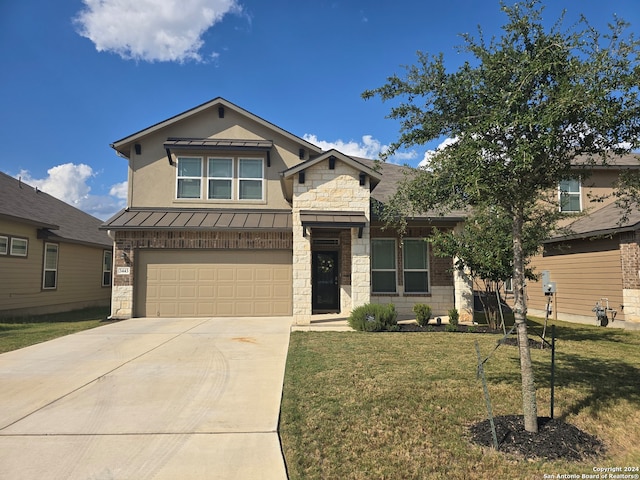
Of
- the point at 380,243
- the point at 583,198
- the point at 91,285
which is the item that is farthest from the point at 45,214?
the point at 583,198

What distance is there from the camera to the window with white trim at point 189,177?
49.7 ft

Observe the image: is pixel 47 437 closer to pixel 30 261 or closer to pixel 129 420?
pixel 129 420

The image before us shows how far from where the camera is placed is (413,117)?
477cm

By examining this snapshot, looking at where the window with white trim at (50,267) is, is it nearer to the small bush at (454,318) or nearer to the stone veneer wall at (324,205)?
the stone veneer wall at (324,205)

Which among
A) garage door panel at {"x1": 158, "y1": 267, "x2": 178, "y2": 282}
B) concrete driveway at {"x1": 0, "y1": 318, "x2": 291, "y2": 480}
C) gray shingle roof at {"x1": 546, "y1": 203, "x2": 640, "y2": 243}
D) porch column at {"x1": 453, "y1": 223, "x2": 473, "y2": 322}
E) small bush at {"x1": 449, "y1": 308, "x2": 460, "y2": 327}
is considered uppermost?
gray shingle roof at {"x1": 546, "y1": 203, "x2": 640, "y2": 243}

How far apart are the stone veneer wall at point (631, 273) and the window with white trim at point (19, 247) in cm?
2008

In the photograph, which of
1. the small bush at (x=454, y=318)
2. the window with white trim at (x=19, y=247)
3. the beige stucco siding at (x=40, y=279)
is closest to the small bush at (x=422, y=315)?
the small bush at (x=454, y=318)

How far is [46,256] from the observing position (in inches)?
631

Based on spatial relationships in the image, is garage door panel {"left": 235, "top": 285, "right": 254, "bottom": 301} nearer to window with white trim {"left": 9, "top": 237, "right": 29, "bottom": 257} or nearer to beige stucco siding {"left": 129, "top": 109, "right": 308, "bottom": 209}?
beige stucco siding {"left": 129, "top": 109, "right": 308, "bottom": 209}

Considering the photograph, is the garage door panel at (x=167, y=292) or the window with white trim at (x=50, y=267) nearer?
the garage door panel at (x=167, y=292)

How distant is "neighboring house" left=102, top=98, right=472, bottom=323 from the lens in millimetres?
12039

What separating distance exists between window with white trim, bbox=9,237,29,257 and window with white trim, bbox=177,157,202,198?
5.89 metres

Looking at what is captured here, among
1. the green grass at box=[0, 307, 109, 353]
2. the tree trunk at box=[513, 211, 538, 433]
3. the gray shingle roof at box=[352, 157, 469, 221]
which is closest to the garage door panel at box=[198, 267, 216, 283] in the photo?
the green grass at box=[0, 307, 109, 353]

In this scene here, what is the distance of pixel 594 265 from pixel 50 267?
797 inches
